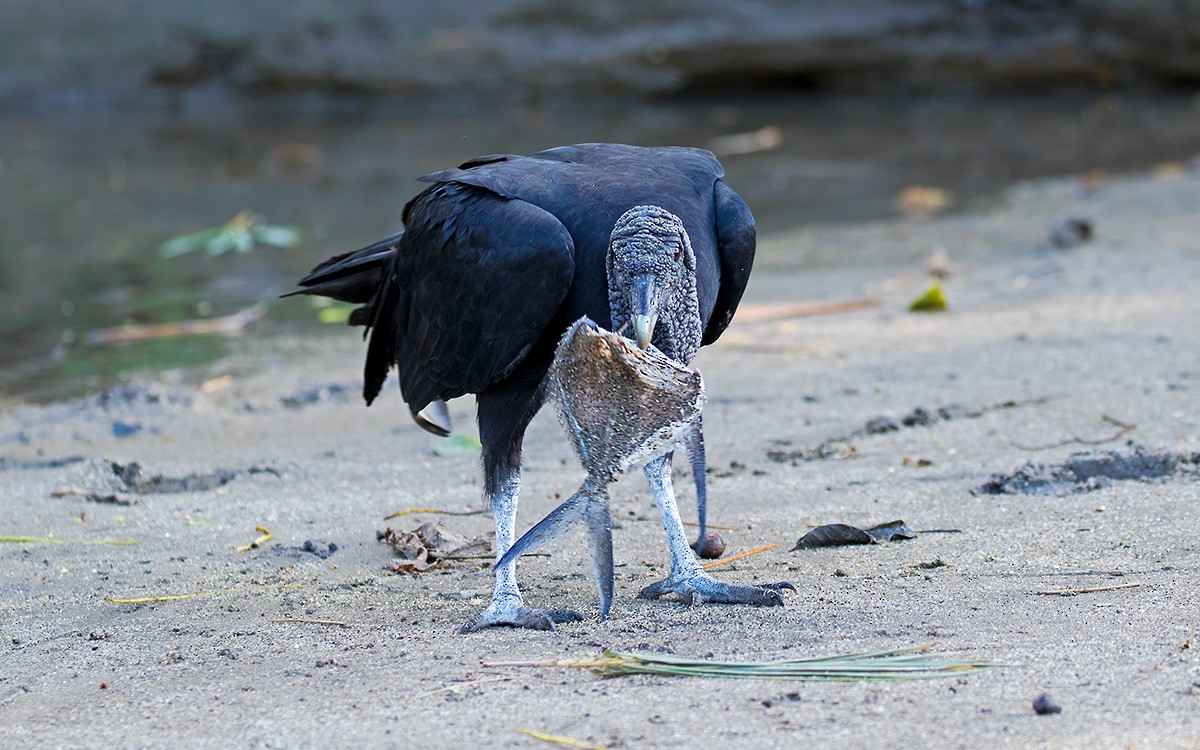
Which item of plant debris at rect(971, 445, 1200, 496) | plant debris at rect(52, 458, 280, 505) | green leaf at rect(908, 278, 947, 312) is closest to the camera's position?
plant debris at rect(971, 445, 1200, 496)

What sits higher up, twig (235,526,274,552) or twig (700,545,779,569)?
twig (235,526,274,552)

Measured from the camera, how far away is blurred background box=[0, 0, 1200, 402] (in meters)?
10.5

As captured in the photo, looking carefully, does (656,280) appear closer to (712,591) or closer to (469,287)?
(469,287)

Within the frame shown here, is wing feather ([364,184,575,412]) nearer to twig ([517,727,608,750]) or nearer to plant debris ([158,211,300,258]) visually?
twig ([517,727,608,750])

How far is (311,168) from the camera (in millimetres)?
11398

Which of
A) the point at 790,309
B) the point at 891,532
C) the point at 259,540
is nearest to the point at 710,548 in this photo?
the point at 891,532

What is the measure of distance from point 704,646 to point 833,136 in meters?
9.79

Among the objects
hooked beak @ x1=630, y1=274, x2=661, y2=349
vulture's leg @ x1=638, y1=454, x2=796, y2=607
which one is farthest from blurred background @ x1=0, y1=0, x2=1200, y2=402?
hooked beak @ x1=630, y1=274, x2=661, y2=349

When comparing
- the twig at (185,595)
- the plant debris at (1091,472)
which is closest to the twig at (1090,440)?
the plant debris at (1091,472)

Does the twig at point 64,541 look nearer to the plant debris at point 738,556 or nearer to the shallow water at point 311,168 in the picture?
the plant debris at point 738,556

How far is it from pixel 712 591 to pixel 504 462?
0.62 meters

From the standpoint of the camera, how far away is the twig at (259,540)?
12.8 feet

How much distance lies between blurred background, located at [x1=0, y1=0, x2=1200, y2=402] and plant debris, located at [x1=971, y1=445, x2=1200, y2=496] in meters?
5.57

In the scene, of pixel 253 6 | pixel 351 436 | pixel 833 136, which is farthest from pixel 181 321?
pixel 253 6
